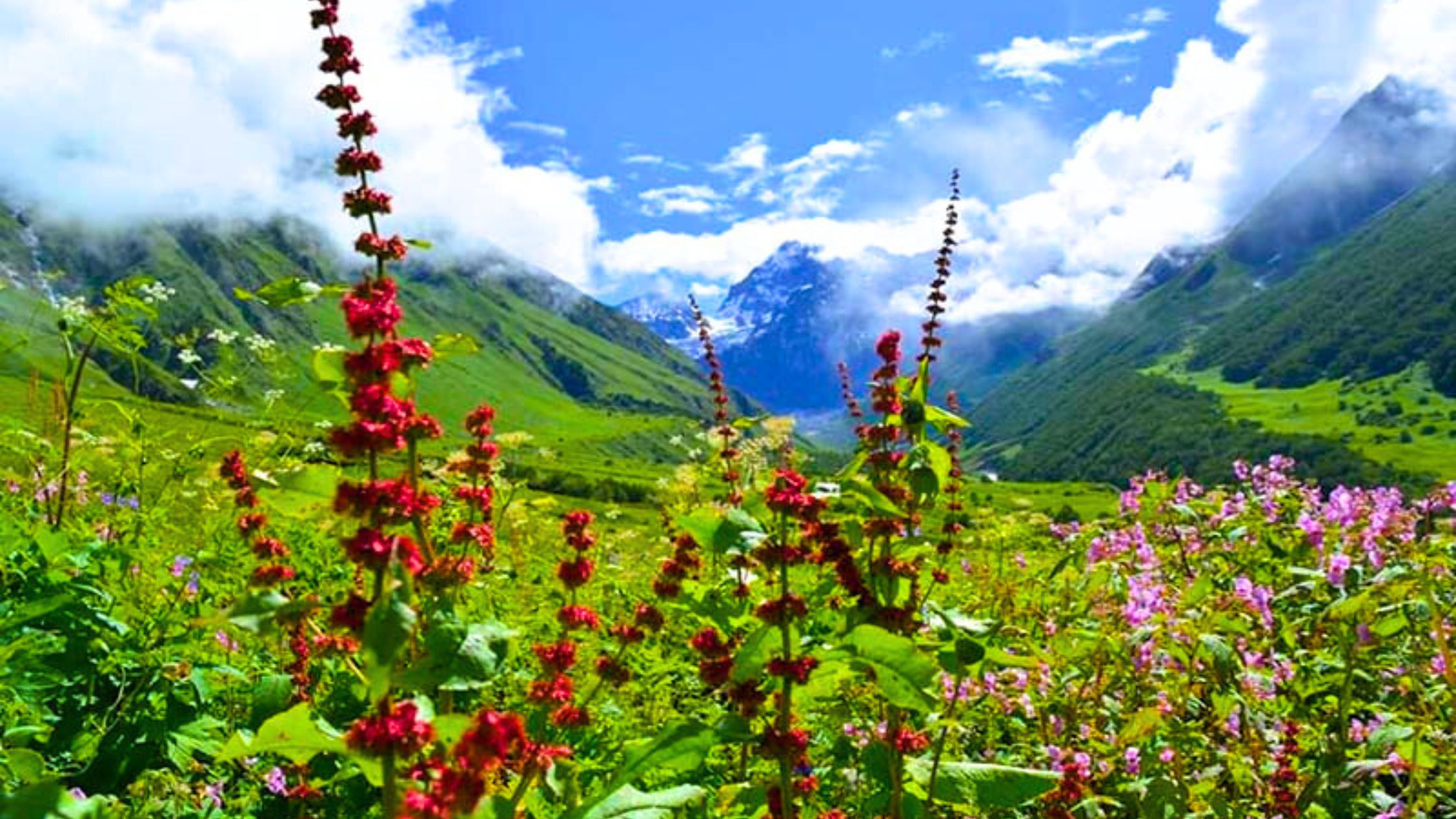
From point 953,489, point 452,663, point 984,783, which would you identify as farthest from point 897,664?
point 953,489

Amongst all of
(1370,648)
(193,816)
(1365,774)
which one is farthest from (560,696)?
(1370,648)

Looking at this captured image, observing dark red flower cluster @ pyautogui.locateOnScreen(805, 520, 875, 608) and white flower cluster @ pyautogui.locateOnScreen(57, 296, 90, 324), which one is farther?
white flower cluster @ pyautogui.locateOnScreen(57, 296, 90, 324)

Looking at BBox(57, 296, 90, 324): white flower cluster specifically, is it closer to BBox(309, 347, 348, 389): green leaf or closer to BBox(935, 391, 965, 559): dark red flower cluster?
BBox(309, 347, 348, 389): green leaf

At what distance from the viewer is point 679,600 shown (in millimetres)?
4961

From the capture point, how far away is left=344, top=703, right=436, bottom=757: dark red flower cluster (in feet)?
8.42

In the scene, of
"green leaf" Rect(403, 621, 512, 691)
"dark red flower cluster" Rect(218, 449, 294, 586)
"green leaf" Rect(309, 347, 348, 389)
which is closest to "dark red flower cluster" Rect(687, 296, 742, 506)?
"dark red flower cluster" Rect(218, 449, 294, 586)

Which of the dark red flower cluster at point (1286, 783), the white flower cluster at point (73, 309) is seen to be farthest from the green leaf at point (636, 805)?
Answer: the white flower cluster at point (73, 309)

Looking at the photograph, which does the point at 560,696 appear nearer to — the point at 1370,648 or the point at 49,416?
the point at 1370,648

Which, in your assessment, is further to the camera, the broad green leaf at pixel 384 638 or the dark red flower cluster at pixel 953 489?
the dark red flower cluster at pixel 953 489

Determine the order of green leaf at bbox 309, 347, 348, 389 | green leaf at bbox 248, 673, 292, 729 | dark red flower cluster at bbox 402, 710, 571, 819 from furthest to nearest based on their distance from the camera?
green leaf at bbox 248, 673, 292, 729
green leaf at bbox 309, 347, 348, 389
dark red flower cluster at bbox 402, 710, 571, 819

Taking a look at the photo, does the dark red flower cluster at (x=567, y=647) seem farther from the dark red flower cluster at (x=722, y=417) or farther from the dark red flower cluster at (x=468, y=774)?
the dark red flower cluster at (x=722, y=417)

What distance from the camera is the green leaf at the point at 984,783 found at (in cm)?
371

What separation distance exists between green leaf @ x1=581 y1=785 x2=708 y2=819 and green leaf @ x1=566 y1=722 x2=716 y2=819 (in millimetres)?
63

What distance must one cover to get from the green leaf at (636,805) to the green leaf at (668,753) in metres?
0.06
